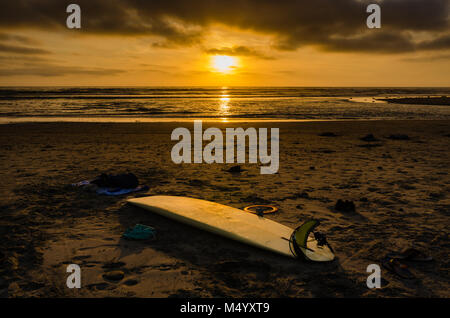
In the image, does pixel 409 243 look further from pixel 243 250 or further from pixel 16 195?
pixel 16 195

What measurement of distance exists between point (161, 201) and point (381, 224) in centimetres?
331

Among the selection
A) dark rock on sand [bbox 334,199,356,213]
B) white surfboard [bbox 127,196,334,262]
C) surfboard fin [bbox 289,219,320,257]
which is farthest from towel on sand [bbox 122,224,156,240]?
dark rock on sand [bbox 334,199,356,213]

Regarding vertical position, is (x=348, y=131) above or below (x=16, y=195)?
above

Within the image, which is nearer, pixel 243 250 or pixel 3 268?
pixel 3 268

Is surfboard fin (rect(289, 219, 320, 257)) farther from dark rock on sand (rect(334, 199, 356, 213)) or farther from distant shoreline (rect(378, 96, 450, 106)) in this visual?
distant shoreline (rect(378, 96, 450, 106))

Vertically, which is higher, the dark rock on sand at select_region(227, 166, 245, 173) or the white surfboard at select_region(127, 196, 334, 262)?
Result: the dark rock on sand at select_region(227, 166, 245, 173)

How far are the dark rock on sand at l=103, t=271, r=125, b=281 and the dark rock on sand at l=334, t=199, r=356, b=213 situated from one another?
341 centimetres

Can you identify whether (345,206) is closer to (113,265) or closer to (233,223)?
(233,223)

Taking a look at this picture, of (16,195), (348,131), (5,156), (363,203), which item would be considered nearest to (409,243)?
(363,203)

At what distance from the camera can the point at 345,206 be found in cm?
512

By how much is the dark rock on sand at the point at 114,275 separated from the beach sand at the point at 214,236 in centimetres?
5

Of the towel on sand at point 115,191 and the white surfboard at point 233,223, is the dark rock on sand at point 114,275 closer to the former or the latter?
the white surfboard at point 233,223

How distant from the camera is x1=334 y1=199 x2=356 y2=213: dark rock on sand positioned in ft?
16.7

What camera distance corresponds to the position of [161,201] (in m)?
5.25
